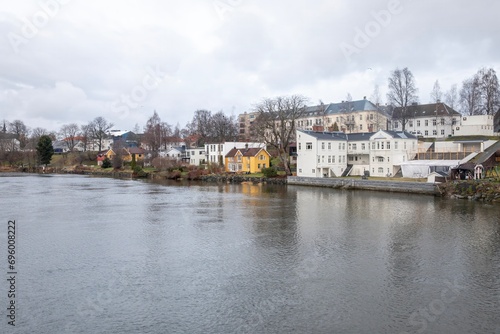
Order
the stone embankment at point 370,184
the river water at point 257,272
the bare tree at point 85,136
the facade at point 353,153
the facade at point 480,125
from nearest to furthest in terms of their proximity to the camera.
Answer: the river water at point 257,272
the stone embankment at point 370,184
the facade at point 353,153
the facade at point 480,125
the bare tree at point 85,136

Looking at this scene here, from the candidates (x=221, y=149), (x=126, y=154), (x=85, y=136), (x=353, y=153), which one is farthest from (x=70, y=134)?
(x=353, y=153)

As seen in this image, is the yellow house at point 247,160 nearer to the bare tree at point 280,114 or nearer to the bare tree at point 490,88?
the bare tree at point 280,114

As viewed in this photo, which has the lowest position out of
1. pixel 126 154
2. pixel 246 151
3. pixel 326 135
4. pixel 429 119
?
pixel 246 151

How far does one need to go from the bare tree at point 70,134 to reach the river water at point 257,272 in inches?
3818

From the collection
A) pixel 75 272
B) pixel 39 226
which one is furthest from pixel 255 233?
pixel 39 226

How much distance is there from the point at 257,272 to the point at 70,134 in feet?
397

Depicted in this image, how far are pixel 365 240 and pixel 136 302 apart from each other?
38.0 ft

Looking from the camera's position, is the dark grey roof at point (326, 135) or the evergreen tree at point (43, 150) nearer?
the dark grey roof at point (326, 135)

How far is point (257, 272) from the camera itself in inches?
568

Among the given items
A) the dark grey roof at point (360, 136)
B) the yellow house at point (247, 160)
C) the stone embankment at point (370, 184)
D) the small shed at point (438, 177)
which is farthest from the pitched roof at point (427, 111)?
the small shed at point (438, 177)

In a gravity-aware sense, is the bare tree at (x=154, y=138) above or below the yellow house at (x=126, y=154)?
above

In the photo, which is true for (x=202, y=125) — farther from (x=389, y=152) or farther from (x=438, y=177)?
(x=438, y=177)

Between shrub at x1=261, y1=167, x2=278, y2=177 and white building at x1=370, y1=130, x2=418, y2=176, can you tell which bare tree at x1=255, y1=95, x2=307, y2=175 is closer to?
shrub at x1=261, y1=167, x2=278, y2=177

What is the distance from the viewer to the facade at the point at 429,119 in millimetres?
65812
